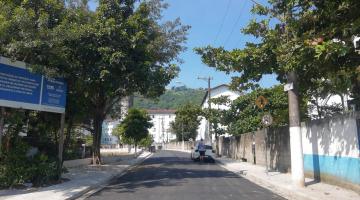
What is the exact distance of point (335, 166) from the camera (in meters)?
17.3

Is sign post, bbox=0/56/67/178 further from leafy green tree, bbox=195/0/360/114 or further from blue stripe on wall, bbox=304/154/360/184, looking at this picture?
blue stripe on wall, bbox=304/154/360/184

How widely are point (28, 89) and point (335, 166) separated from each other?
1200 centimetres

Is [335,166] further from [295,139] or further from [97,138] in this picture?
[97,138]

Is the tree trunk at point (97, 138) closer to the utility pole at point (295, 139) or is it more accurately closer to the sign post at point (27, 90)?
the sign post at point (27, 90)

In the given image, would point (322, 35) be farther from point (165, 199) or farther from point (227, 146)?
point (227, 146)

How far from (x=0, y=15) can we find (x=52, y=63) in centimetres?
284

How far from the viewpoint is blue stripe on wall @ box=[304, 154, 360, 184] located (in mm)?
15379

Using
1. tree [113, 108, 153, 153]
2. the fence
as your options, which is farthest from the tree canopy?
the fence

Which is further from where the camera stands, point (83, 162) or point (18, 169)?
point (83, 162)

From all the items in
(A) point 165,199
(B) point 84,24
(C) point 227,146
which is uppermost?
(B) point 84,24

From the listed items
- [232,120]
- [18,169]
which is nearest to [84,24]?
[18,169]

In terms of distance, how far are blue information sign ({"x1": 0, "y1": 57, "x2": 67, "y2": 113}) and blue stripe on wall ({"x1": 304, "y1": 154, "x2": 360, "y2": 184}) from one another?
436 inches

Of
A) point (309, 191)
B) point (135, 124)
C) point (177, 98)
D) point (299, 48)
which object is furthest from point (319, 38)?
point (177, 98)

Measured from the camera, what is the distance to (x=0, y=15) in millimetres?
15453
